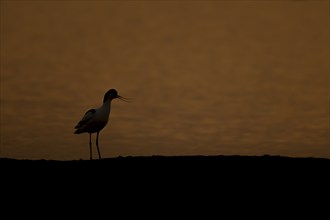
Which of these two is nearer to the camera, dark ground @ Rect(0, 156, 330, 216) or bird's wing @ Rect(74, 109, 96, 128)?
dark ground @ Rect(0, 156, 330, 216)

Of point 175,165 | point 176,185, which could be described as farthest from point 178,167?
point 176,185

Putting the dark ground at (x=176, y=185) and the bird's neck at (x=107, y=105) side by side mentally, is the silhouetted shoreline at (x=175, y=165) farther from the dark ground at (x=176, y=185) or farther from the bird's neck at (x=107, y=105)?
the bird's neck at (x=107, y=105)

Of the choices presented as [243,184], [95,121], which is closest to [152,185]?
[243,184]

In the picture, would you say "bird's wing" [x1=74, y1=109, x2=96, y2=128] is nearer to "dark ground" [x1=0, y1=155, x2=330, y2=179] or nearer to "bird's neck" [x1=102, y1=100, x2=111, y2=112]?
"bird's neck" [x1=102, y1=100, x2=111, y2=112]

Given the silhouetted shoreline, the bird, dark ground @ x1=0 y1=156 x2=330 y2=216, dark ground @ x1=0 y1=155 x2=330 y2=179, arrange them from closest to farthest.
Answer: dark ground @ x1=0 y1=156 x2=330 y2=216, dark ground @ x1=0 y1=155 x2=330 y2=179, the silhouetted shoreline, the bird

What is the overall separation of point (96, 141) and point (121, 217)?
33.1 ft

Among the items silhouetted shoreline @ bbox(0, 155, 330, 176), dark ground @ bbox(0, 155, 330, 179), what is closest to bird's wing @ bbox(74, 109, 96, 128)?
silhouetted shoreline @ bbox(0, 155, 330, 176)

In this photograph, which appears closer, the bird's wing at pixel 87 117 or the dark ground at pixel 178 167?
the dark ground at pixel 178 167

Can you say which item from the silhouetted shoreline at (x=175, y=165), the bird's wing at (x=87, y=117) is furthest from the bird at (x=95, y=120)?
the silhouetted shoreline at (x=175, y=165)

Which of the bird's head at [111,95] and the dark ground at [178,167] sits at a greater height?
the bird's head at [111,95]

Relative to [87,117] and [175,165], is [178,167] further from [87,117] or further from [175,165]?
[87,117]

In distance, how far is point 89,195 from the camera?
17.5 m

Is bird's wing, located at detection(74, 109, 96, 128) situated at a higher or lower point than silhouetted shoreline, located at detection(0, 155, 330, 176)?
higher

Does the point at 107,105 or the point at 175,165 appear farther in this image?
the point at 107,105
